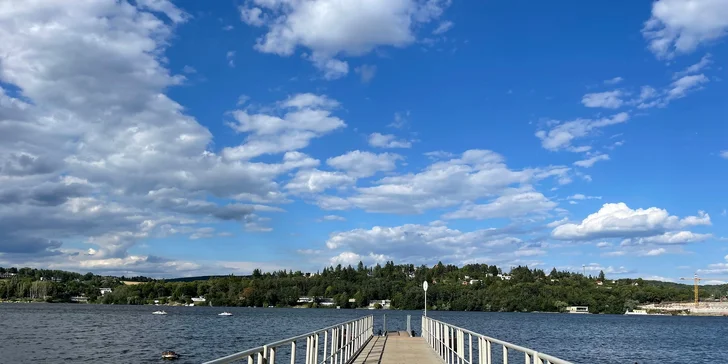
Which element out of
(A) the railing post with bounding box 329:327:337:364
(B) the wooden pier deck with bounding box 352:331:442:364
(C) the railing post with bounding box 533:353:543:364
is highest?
(C) the railing post with bounding box 533:353:543:364

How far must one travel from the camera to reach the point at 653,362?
46969 mm

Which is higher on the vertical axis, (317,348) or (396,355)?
(317,348)

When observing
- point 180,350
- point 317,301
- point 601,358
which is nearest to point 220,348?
point 180,350

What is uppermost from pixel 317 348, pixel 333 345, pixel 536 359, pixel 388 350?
pixel 536 359

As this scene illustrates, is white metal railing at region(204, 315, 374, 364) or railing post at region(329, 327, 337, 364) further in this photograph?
railing post at region(329, 327, 337, 364)

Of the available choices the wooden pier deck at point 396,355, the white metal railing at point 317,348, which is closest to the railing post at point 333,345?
the white metal railing at point 317,348

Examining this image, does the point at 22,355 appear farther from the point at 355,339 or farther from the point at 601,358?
the point at 601,358

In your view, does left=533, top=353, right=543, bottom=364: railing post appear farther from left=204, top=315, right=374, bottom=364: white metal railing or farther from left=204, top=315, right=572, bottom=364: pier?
left=204, top=315, right=374, bottom=364: white metal railing

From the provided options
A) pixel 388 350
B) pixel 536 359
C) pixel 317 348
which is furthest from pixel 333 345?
pixel 536 359

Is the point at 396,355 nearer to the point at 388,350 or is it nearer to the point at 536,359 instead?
the point at 388,350

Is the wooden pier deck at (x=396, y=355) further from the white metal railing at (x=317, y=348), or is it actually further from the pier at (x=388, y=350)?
the white metal railing at (x=317, y=348)

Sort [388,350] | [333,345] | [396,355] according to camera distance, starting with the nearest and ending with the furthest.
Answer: [333,345]
[396,355]
[388,350]

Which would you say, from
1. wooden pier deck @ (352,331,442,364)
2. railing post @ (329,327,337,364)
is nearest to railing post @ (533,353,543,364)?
railing post @ (329,327,337,364)

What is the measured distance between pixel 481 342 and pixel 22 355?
43.0 metres
